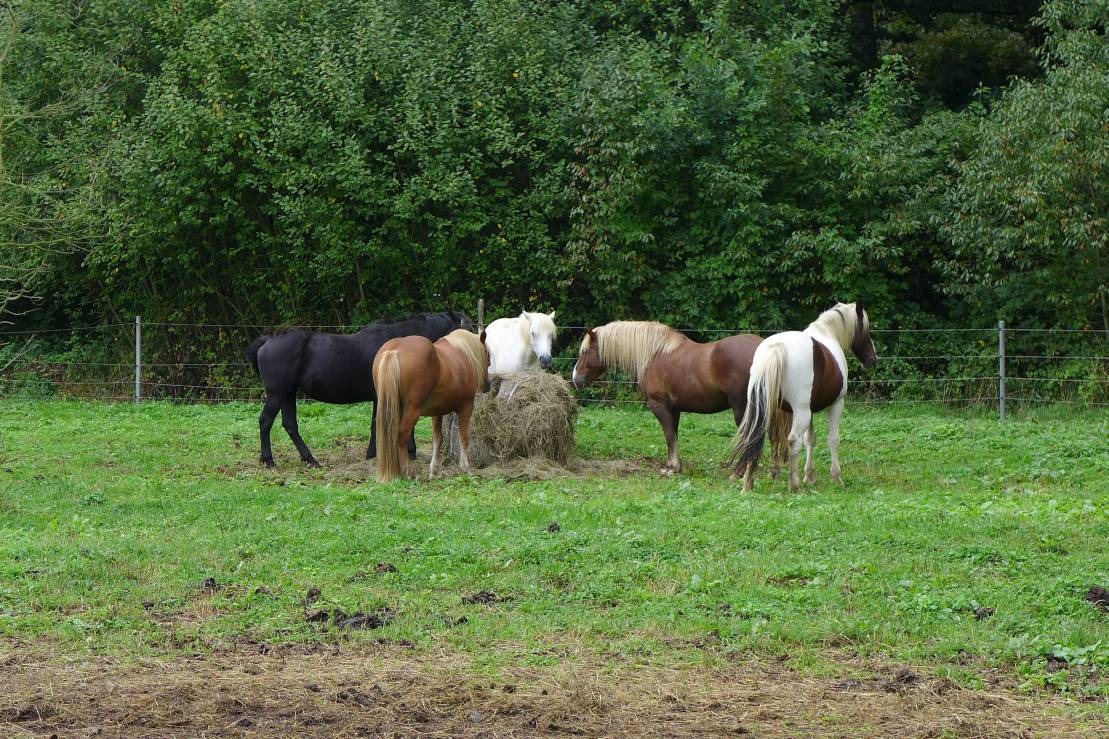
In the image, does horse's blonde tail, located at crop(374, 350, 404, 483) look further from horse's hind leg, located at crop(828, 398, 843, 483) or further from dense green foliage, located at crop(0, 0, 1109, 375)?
dense green foliage, located at crop(0, 0, 1109, 375)

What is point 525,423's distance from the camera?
36.3 ft

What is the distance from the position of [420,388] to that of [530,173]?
858 cm

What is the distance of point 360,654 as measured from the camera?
5414 mm

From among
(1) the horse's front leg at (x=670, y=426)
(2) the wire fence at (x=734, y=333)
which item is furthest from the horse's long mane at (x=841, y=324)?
(2) the wire fence at (x=734, y=333)

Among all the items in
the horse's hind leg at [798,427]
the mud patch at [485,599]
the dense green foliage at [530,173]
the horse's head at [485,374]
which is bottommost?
the mud patch at [485,599]

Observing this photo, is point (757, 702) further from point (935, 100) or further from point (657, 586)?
point (935, 100)

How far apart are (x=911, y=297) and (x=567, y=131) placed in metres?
6.12

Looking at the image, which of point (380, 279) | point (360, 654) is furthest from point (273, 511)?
point (380, 279)

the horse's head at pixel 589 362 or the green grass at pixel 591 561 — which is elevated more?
the horse's head at pixel 589 362

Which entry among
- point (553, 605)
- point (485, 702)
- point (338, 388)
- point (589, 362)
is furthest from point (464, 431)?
point (485, 702)

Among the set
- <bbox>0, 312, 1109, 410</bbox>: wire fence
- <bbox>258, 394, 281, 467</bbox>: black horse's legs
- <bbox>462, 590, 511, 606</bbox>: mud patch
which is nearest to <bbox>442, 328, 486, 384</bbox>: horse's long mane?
<bbox>258, 394, 281, 467</bbox>: black horse's legs

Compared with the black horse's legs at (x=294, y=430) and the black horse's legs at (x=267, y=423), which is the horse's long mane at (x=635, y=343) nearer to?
the black horse's legs at (x=294, y=430)

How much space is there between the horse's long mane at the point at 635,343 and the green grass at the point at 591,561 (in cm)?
135

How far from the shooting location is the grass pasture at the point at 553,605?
468 centimetres
